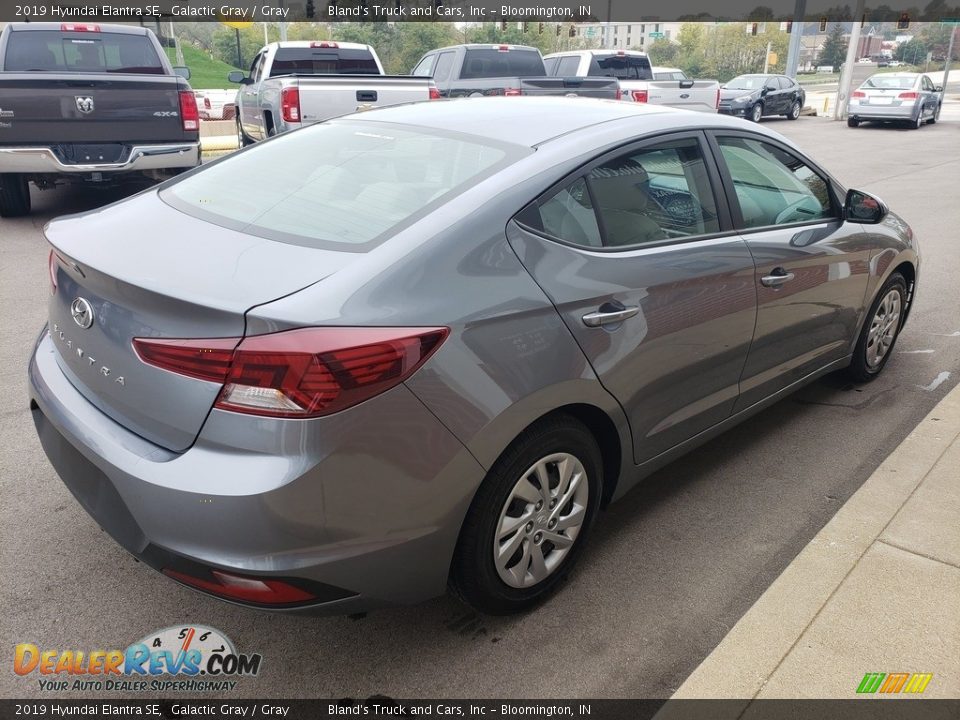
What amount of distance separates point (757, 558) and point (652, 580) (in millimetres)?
460

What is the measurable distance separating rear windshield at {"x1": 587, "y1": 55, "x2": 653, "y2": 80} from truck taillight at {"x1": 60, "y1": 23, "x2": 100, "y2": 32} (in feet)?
37.1

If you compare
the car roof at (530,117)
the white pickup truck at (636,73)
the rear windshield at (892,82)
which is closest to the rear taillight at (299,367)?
the car roof at (530,117)

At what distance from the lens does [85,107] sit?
7.89 meters

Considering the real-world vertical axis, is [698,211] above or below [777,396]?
above

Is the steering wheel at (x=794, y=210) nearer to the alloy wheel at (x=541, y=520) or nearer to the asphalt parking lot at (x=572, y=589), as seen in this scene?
the asphalt parking lot at (x=572, y=589)

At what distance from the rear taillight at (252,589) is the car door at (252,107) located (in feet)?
33.0

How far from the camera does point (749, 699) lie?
2.38 meters

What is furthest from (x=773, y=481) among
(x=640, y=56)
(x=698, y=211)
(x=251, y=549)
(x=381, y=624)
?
(x=640, y=56)

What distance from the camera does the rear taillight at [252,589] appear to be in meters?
2.12

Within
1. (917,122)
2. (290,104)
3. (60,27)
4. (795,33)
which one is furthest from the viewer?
(795,33)

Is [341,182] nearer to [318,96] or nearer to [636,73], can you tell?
[318,96]

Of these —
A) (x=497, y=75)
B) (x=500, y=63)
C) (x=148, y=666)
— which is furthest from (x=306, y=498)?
(x=500, y=63)

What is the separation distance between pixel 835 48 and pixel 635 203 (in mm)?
108706

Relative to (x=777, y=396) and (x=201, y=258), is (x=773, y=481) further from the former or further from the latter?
(x=201, y=258)
